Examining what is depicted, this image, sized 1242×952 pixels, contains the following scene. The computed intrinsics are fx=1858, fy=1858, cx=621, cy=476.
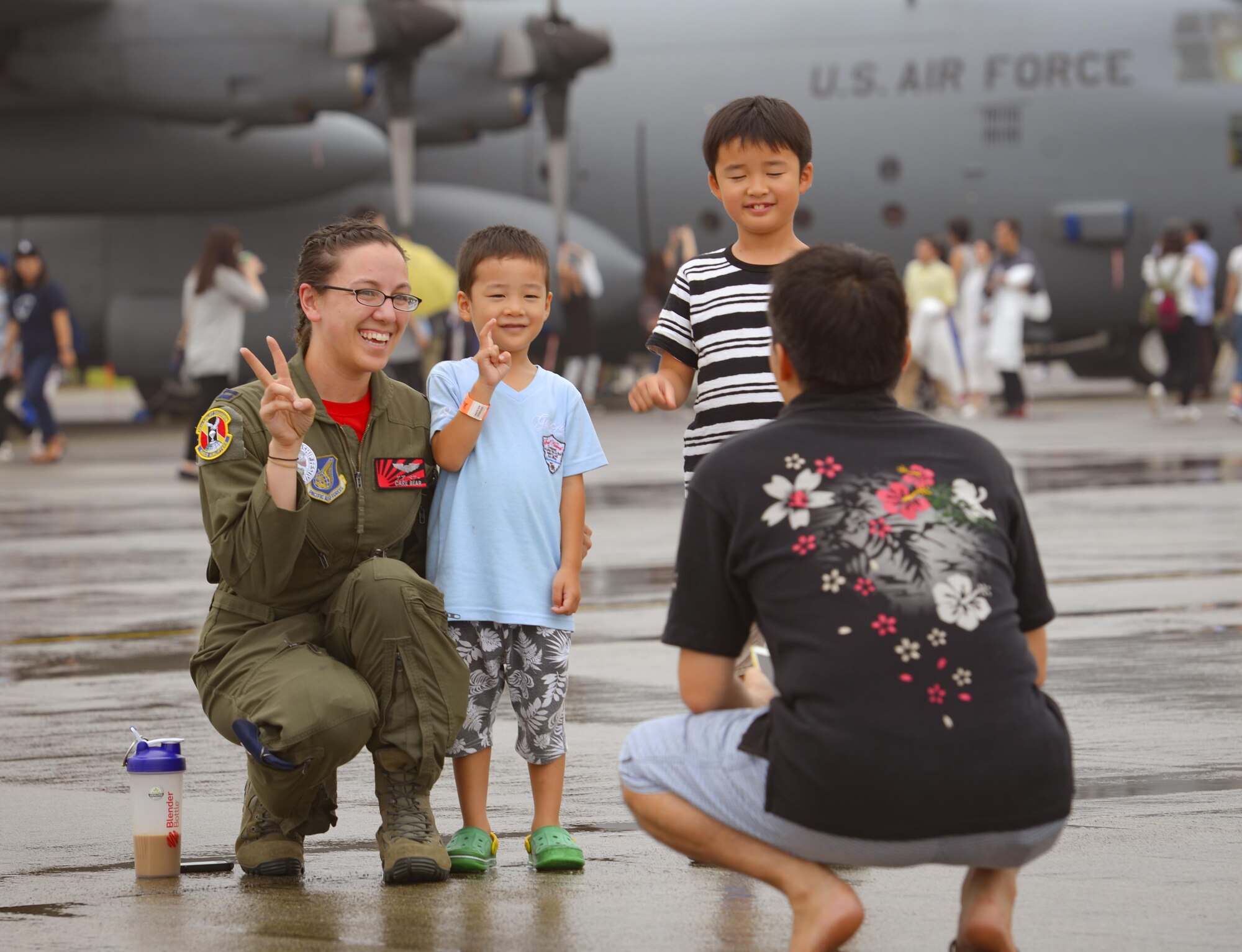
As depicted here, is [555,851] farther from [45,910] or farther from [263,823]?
[45,910]

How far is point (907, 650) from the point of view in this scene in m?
2.56

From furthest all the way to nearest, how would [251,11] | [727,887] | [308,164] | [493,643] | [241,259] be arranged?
[308,164] < [251,11] < [241,259] < [493,643] < [727,887]

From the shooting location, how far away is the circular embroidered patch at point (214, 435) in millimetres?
3545

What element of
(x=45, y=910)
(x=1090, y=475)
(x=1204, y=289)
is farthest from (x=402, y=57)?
(x=45, y=910)

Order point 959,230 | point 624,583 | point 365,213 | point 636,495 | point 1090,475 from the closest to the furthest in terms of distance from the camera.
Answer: point 624,583 < point 636,495 < point 1090,475 < point 365,213 < point 959,230

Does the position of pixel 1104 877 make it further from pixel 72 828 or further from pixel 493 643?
pixel 72 828

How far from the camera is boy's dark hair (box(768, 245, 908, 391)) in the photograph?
2682 millimetres

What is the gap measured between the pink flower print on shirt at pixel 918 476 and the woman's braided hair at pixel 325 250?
4.88ft

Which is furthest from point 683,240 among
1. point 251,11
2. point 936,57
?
point 251,11

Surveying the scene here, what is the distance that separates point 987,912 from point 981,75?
56.1ft

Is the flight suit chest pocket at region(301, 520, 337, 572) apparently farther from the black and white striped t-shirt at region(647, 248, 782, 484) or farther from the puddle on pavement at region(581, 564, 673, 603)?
the puddle on pavement at region(581, 564, 673, 603)

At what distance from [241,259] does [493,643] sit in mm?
10539

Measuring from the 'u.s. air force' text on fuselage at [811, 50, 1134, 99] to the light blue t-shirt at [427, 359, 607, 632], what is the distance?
15884 millimetres

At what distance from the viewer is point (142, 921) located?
128 inches
